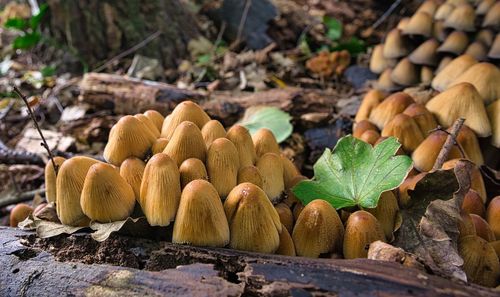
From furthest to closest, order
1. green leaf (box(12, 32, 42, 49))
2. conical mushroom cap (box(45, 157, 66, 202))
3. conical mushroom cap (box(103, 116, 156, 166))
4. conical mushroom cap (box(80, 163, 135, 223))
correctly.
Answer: green leaf (box(12, 32, 42, 49)) → conical mushroom cap (box(45, 157, 66, 202)) → conical mushroom cap (box(103, 116, 156, 166)) → conical mushroom cap (box(80, 163, 135, 223))

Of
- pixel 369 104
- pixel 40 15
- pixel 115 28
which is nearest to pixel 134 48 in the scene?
pixel 115 28

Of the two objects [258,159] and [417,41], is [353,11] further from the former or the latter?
[258,159]

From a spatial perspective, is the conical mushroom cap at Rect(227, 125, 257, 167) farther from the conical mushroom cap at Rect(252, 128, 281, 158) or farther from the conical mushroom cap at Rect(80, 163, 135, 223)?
the conical mushroom cap at Rect(80, 163, 135, 223)

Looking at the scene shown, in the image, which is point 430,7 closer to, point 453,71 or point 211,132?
point 453,71

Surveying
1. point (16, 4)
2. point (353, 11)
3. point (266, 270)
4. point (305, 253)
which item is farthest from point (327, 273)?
point (16, 4)

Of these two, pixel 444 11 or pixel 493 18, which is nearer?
pixel 493 18

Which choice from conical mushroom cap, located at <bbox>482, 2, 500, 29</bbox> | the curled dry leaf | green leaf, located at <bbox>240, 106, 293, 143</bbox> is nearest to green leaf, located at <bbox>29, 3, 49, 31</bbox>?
green leaf, located at <bbox>240, 106, 293, 143</bbox>

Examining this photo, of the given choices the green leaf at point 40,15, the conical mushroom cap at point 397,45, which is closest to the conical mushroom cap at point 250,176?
the conical mushroom cap at point 397,45
